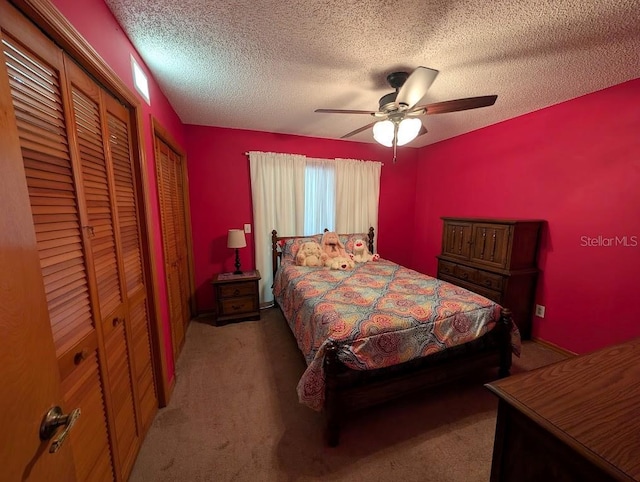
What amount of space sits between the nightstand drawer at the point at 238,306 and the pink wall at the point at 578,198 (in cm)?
309

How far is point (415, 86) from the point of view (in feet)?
Answer: 5.19

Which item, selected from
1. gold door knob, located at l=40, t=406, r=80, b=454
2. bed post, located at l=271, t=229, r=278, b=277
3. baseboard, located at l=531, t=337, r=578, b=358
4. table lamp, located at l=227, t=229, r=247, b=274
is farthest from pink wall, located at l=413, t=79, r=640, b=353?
gold door knob, located at l=40, t=406, r=80, b=454

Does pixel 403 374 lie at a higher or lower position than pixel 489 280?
lower

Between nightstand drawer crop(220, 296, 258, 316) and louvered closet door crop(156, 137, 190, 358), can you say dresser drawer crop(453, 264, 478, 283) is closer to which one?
nightstand drawer crop(220, 296, 258, 316)

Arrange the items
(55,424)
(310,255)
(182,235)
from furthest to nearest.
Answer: (310,255)
(182,235)
(55,424)

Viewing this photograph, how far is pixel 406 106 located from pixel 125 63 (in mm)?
1735

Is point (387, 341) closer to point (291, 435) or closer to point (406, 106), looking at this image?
point (291, 435)

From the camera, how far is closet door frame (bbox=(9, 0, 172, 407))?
0.79m

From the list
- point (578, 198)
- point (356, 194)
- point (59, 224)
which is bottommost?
point (59, 224)

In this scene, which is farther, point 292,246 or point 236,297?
point 292,246

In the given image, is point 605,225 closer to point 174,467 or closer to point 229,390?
point 229,390

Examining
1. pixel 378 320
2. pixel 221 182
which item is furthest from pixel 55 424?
pixel 221 182

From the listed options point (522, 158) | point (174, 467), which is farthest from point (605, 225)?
point (174, 467)

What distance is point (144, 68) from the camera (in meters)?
1.70
